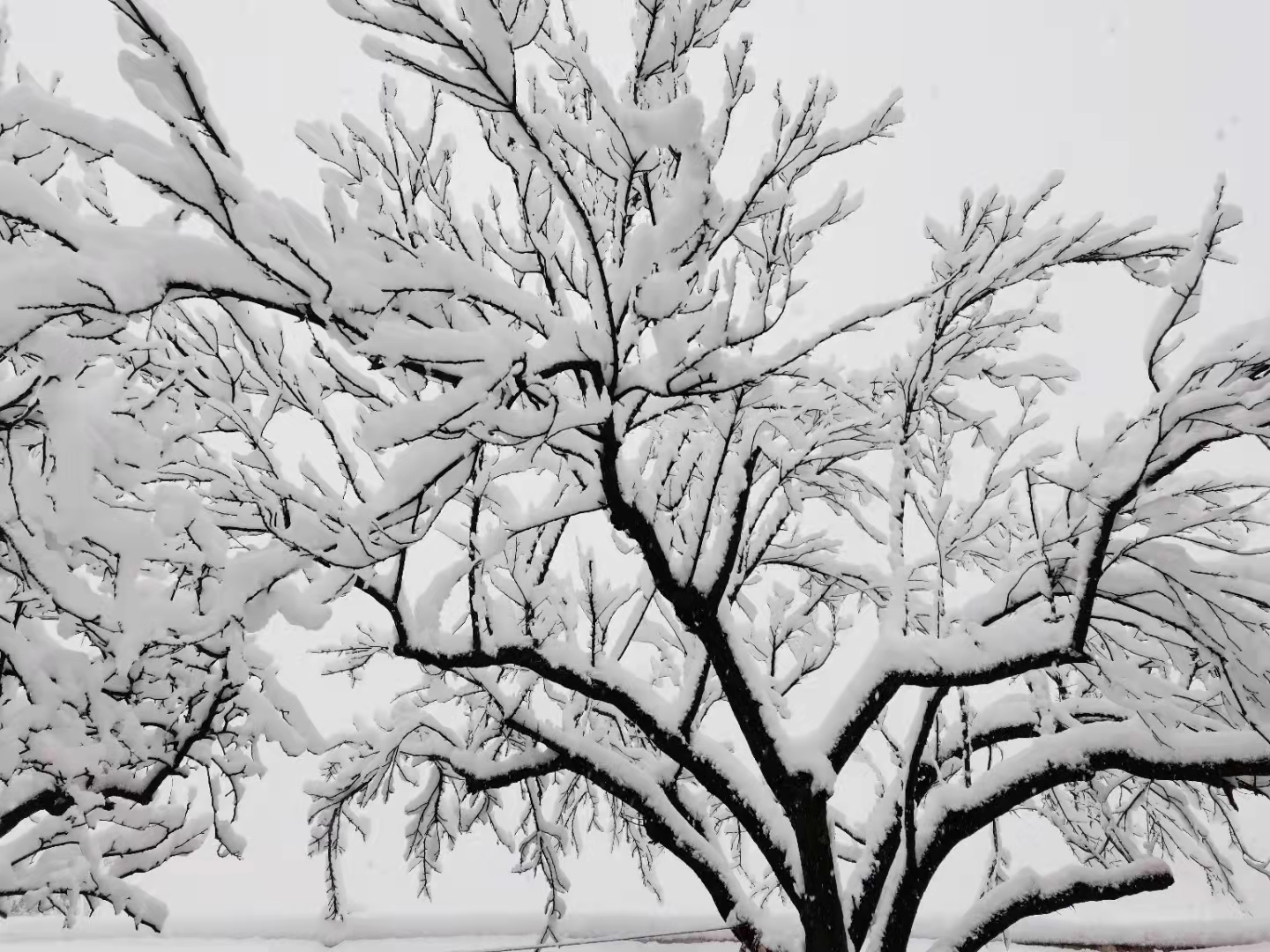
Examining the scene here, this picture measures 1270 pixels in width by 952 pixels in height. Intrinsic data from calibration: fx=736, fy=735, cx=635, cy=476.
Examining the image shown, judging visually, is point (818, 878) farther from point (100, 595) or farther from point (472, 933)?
point (472, 933)

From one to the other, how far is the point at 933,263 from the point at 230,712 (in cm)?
405

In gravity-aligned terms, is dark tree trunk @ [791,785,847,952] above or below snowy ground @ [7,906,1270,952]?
above

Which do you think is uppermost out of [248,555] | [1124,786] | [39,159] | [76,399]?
[39,159]

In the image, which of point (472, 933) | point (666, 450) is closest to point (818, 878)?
point (666, 450)

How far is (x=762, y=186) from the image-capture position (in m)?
2.62

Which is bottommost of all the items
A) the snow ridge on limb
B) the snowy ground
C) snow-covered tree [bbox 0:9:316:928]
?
the snowy ground

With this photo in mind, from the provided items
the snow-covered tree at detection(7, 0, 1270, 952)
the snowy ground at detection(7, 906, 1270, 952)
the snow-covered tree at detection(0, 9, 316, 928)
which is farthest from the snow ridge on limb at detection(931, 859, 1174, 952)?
the snowy ground at detection(7, 906, 1270, 952)

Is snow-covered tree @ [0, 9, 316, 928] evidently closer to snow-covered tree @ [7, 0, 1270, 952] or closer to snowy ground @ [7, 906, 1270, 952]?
snow-covered tree @ [7, 0, 1270, 952]

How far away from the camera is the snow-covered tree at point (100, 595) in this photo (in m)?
1.96

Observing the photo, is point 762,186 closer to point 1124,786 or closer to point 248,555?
point 248,555

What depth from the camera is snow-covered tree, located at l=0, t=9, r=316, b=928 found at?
1.96m

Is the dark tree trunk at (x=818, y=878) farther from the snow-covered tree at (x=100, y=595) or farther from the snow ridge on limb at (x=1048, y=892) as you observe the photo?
the snow-covered tree at (x=100, y=595)

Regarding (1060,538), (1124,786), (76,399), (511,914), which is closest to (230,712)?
(76,399)

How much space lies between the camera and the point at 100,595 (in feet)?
8.30
